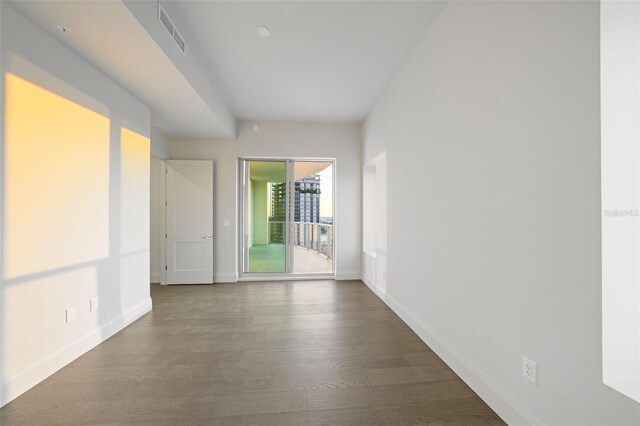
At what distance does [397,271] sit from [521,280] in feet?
6.29

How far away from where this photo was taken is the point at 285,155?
5.21 meters

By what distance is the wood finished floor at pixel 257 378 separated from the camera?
1.71 meters

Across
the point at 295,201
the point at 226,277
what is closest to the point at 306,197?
the point at 295,201

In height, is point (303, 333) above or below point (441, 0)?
below

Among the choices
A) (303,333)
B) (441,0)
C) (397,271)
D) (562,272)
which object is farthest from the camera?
(397,271)

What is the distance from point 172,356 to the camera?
7.97 ft

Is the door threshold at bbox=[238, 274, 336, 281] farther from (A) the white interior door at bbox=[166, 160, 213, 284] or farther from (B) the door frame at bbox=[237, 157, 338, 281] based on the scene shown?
(A) the white interior door at bbox=[166, 160, 213, 284]

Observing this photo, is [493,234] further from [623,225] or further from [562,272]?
[623,225]

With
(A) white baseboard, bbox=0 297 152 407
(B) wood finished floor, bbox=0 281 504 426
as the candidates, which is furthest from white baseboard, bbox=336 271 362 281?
(A) white baseboard, bbox=0 297 152 407

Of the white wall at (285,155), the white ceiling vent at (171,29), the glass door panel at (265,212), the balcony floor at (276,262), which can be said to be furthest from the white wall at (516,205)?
the balcony floor at (276,262)

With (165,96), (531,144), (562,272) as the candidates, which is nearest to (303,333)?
(562,272)

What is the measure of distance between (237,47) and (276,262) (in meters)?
4.41

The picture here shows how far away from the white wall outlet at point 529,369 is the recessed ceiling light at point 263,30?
316cm

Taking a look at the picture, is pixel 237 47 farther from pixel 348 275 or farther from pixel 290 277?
pixel 348 275
